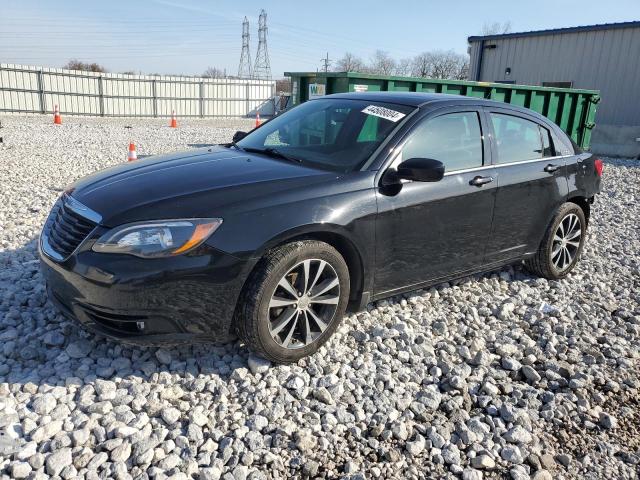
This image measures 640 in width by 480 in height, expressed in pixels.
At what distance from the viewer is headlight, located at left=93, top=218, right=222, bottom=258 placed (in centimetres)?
288

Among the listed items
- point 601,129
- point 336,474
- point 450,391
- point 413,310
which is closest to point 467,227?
point 413,310

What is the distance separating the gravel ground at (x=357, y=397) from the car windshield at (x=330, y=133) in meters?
1.22

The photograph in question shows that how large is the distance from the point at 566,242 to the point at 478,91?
694cm

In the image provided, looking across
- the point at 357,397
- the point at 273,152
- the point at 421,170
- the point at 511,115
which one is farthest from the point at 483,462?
the point at 511,115

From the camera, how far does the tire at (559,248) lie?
495 cm

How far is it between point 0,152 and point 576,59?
17.5 meters

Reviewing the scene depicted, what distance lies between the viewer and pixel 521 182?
4.49 metres

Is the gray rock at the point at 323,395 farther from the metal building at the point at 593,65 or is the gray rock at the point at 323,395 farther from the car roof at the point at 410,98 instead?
the metal building at the point at 593,65

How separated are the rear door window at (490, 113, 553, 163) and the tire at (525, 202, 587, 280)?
613 mm

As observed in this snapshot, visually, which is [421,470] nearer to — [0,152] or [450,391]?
[450,391]

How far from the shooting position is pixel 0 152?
11.1m

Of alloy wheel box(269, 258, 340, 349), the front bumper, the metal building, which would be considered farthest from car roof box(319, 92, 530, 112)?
the metal building

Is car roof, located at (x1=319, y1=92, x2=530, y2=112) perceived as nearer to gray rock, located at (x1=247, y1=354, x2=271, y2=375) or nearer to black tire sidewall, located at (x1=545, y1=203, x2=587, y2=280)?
black tire sidewall, located at (x1=545, y1=203, x2=587, y2=280)

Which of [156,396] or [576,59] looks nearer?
[156,396]
